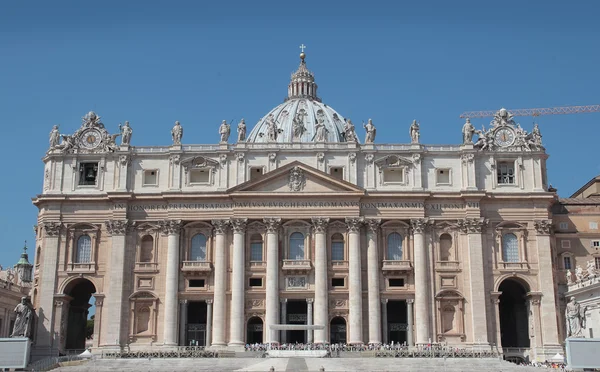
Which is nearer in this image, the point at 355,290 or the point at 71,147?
the point at 355,290

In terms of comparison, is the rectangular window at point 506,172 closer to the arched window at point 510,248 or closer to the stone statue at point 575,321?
the arched window at point 510,248

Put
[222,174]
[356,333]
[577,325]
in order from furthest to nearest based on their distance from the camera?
[222,174], [356,333], [577,325]

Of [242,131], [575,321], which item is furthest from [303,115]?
[575,321]

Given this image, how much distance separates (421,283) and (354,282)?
6.25 m

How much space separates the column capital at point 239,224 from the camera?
76938 millimetres

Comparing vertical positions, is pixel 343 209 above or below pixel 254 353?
above

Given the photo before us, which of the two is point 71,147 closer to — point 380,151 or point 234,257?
point 234,257

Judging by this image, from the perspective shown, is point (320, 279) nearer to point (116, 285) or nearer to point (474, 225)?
point (474, 225)

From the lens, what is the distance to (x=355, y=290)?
75.2 meters

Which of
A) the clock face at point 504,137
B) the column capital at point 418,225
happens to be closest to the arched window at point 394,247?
the column capital at point 418,225

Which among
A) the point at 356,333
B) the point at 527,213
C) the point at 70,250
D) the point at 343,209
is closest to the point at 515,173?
the point at 527,213

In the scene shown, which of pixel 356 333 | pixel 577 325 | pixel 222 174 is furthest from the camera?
pixel 222 174

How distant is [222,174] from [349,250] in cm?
1437

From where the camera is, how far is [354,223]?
76750 millimetres
